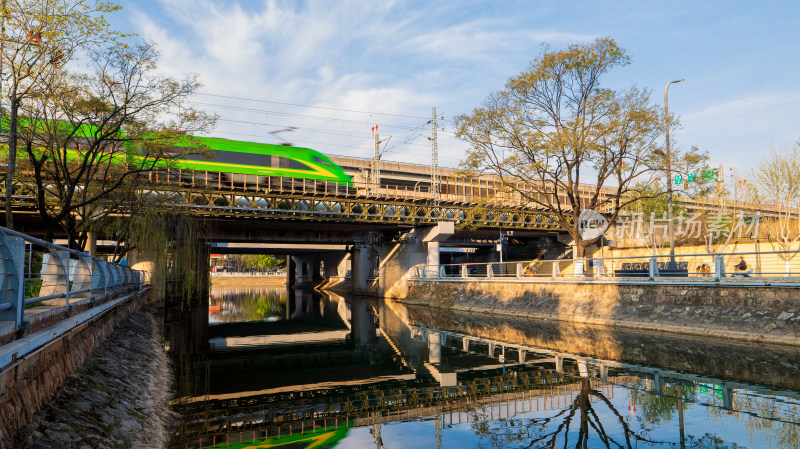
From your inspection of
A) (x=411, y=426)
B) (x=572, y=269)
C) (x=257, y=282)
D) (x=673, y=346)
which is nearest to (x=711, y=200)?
(x=572, y=269)

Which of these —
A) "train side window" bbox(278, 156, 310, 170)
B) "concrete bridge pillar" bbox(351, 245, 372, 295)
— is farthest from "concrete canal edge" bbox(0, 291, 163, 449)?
"concrete bridge pillar" bbox(351, 245, 372, 295)

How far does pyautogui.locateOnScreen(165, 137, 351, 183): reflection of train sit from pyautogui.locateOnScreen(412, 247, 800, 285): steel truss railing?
12279mm

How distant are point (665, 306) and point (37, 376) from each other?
19.6 meters

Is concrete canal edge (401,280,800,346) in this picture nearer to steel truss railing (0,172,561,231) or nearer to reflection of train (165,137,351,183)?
steel truss railing (0,172,561,231)

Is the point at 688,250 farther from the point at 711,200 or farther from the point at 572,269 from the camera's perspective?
the point at 572,269

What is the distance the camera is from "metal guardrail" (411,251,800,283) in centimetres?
1777

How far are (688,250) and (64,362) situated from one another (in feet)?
133

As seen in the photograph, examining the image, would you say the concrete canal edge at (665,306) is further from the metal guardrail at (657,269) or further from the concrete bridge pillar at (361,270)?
the concrete bridge pillar at (361,270)

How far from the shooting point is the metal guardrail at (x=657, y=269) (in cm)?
1777

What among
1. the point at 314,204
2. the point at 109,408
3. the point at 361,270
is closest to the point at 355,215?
the point at 314,204

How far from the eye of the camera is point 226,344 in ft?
67.0

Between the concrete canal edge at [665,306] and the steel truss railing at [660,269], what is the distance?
0.42 m

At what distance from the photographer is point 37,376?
5.82 meters

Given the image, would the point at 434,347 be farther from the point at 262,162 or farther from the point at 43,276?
the point at 262,162
